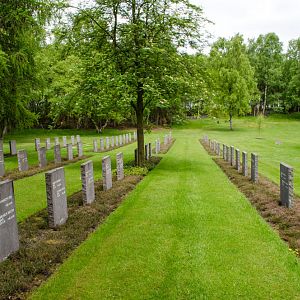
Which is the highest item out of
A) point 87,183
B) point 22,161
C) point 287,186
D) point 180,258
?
point 87,183

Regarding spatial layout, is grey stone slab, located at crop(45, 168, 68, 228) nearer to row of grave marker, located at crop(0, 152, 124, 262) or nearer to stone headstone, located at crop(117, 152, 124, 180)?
row of grave marker, located at crop(0, 152, 124, 262)

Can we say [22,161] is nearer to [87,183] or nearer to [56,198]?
[87,183]

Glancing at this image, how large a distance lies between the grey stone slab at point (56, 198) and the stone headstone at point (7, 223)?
4.58 feet

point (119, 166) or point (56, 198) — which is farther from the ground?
point (56, 198)

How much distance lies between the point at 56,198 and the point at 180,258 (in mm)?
3473

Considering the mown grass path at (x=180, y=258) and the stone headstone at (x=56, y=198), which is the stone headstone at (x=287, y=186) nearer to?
the mown grass path at (x=180, y=258)

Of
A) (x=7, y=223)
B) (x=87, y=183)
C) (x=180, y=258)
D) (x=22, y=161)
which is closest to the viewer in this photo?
(x=180, y=258)

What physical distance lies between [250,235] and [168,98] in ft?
35.9

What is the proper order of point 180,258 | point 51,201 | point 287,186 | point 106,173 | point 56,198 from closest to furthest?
point 180,258 → point 51,201 → point 56,198 → point 287,186 → point 106,173

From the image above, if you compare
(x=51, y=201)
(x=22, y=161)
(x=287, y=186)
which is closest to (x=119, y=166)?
(x=22, y=161)

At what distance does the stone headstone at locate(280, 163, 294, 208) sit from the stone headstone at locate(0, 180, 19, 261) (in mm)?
6762

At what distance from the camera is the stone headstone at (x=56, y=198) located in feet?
27.6

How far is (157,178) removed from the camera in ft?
51.1

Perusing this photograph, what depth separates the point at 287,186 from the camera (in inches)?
389
